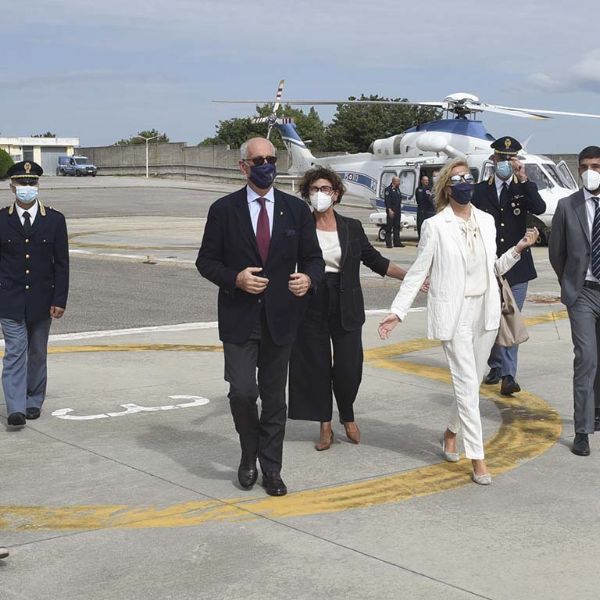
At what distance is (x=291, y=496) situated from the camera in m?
6.18

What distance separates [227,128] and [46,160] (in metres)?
22.5

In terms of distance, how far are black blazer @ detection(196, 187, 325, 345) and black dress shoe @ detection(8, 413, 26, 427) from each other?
2301 mm

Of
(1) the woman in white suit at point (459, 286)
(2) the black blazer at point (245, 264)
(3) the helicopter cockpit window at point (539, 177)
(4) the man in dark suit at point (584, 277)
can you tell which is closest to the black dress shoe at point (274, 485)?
(2) the black blazer at point (245, 264)

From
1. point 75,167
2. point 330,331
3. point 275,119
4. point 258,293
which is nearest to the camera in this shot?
point 258,293

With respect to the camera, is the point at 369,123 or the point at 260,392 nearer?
the point at 260,392

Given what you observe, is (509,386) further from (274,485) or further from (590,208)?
(274,485)

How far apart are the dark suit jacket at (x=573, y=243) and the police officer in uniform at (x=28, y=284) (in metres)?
3.67

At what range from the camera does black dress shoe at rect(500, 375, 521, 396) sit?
359 inches

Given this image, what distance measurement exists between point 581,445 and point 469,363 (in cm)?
116

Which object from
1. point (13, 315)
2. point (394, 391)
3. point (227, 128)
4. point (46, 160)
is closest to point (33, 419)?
point (13, 315)

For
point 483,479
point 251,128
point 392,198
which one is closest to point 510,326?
point 483,479

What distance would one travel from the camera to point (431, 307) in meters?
6.72

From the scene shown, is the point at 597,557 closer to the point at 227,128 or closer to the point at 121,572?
the point at 121,572

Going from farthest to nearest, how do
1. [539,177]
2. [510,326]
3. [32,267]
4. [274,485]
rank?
[539,177] → [510,326] → [32,267] → [274,485]
